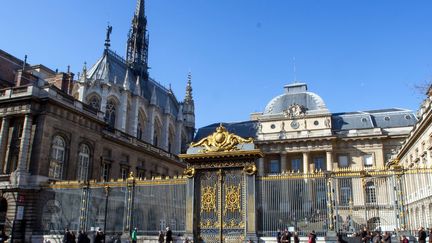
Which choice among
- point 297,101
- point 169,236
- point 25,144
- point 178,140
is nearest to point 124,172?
point 25,144

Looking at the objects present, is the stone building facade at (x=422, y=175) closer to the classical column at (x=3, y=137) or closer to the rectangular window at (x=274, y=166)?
the rectangular window at (x=274, y=166)

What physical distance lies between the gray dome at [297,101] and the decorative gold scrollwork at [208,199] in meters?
35.9

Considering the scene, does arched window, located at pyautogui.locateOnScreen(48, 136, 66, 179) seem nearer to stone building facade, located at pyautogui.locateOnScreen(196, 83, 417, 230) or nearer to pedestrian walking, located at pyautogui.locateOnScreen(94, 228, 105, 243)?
pedestrian walking, located at pyautogui.locateOnScreen(94, 228, 105, 243)

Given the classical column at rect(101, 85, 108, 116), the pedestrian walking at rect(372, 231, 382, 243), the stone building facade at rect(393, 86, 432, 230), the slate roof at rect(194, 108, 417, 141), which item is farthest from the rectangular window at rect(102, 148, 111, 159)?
the slate roof at rect(194, 108, 417, 141)

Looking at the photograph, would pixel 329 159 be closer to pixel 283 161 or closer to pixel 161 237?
pixel 283 161

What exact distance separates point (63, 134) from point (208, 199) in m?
13.5

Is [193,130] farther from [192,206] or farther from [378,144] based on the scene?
[192,206]

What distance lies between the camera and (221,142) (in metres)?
17.1

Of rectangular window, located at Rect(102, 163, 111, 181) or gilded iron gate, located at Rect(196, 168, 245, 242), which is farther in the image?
rectangular window, located at Rect(102, 163, 111, 181)

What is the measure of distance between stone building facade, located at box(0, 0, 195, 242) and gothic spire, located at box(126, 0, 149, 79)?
7.60m

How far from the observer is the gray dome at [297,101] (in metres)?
51.6

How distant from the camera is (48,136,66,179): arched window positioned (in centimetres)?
2584

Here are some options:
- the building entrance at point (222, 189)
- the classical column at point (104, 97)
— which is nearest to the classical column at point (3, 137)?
the building entrance at point (222, 189)

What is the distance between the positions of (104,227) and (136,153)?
725 inches
